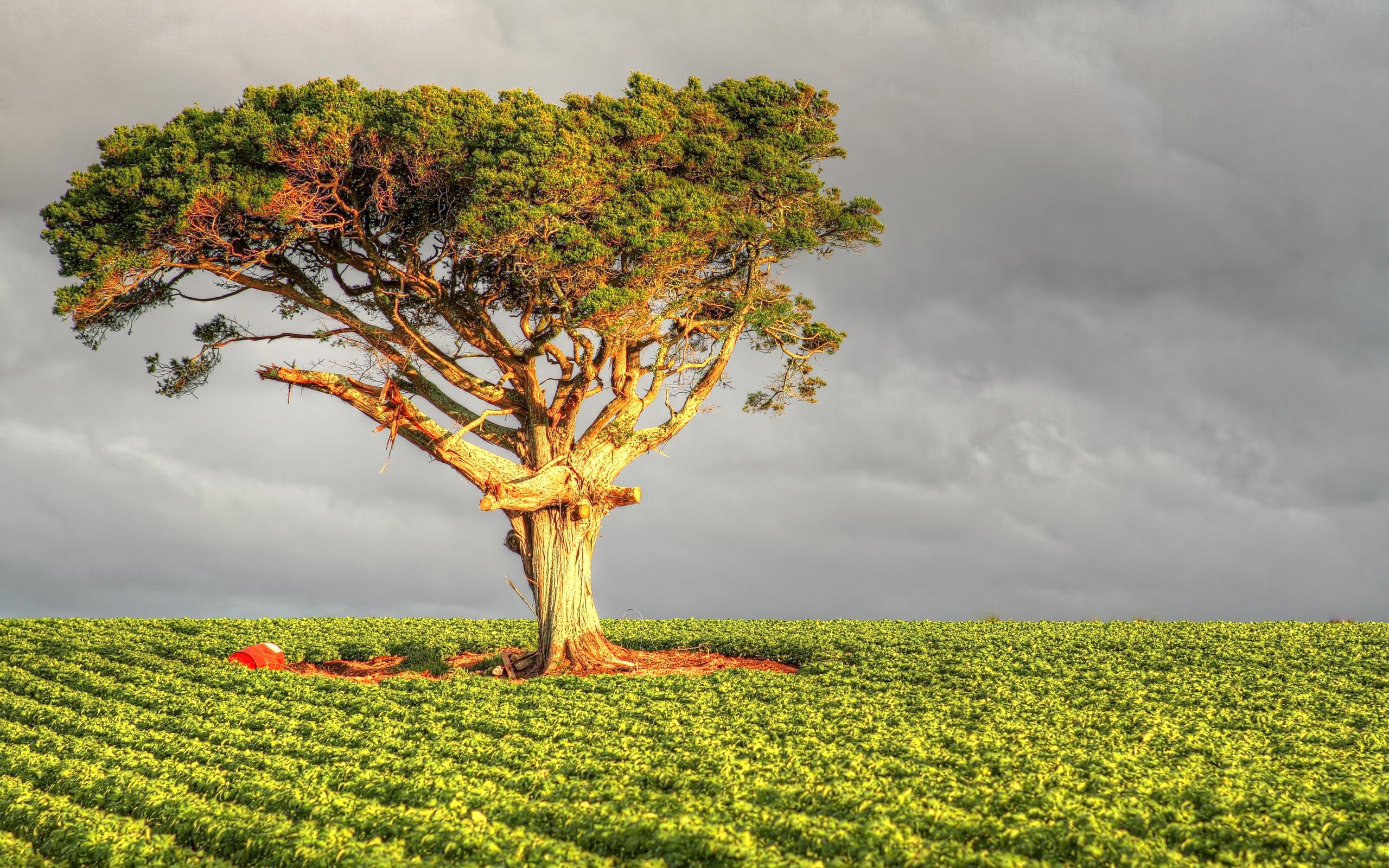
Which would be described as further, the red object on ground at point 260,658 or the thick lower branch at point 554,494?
the red object on ground at point 260,658

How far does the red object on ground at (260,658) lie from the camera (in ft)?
67.9

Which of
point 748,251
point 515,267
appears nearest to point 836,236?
point 748,251

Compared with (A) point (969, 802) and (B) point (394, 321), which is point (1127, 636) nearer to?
(A) point (969, 802)

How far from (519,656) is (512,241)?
8995mm

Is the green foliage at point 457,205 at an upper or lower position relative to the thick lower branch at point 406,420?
upper

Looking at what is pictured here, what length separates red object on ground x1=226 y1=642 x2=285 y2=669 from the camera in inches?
815

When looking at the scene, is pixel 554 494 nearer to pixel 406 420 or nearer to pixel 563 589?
pixel 563 589

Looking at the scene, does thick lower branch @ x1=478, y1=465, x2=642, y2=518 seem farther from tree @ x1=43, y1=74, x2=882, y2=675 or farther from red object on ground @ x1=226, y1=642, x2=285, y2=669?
red object on ground @ x1=226, y1=642, x2=285, y2=669

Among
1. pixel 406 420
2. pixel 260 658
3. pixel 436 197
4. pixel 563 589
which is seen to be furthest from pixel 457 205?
pixel 260 658

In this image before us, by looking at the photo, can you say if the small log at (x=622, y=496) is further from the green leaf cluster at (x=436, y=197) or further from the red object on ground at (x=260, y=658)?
the red object on ground at (x=260, y=658)

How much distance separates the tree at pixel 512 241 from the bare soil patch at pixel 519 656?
0.95 meters

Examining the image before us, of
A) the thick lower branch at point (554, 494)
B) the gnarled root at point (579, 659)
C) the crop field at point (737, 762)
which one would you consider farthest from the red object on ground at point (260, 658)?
the thick lower branch at point (554, 494)

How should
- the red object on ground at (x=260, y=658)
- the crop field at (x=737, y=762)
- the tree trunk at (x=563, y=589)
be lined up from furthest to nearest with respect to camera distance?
the red object on ground at (x=260, y=658) → the tree trunk at (x=563, y=589) → the crop field at (x=737, y=762)

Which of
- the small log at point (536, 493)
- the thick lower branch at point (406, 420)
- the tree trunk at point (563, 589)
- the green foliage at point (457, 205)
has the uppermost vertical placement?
the green foliage at point (457, 205)
